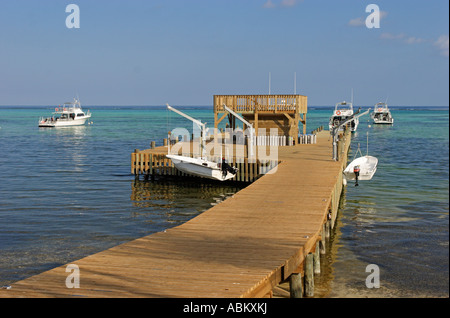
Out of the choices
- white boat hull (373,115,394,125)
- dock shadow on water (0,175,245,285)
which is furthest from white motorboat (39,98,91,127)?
A: dock shadow on water (0,175,245,285)

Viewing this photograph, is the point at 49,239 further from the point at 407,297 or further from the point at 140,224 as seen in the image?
the point at 407,297

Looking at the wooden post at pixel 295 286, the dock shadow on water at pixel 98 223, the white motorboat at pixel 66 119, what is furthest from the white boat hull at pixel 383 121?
the wooden post at pixel 295 286

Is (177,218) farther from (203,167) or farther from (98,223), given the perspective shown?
Answer: (203,167)

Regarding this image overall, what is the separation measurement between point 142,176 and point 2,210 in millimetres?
12492

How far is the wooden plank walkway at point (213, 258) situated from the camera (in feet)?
33.4

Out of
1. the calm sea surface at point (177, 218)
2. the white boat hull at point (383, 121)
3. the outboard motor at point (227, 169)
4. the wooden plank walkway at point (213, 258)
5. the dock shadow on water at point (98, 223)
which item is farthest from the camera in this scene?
the white boat hull at point (383, 121)

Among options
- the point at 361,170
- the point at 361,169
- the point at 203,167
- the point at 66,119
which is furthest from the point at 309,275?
the point at 66,119

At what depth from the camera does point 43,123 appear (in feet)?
354

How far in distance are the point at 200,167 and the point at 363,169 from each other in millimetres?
10470

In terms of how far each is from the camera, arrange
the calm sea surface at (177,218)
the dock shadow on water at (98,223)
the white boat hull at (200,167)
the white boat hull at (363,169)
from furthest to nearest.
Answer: the white boat hull at (363,169) < the white boat hull at (200,167) < the dock shadow on water at (98,223) < the calm sea surface at (177,218)

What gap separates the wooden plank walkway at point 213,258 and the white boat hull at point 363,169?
12325 mm

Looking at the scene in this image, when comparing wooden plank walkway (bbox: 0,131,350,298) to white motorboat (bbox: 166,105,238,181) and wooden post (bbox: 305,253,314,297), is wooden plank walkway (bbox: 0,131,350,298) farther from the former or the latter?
white motorboat (bbox: 166,105,238,181)

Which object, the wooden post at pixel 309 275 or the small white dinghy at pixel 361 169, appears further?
the small white dinghy at pixel 361 169

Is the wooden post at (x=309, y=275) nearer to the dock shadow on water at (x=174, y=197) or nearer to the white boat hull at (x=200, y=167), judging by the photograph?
the dock shadow on water at (x=174, y=197)
